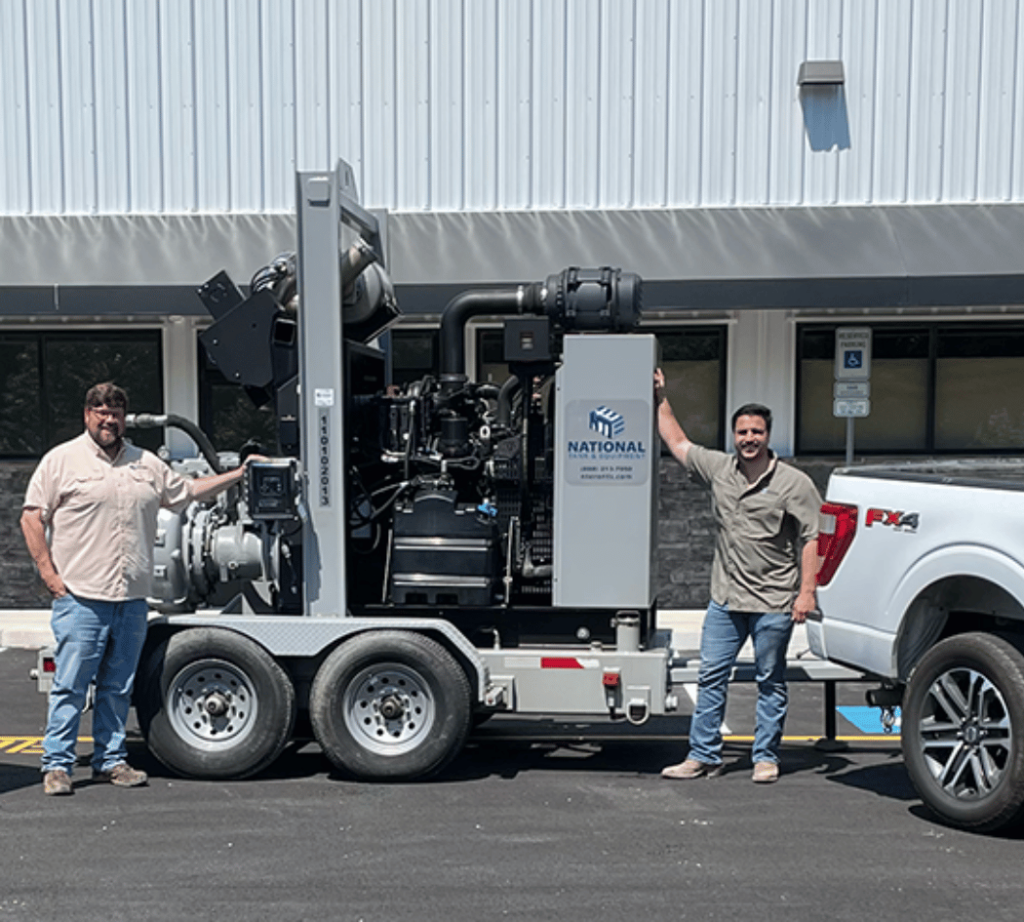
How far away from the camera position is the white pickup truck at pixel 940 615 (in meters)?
5.18

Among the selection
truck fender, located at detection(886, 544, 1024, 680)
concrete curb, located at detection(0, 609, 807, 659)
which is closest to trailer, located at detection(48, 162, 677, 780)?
truck fender, located at detection(886, 544, 1024, 680)

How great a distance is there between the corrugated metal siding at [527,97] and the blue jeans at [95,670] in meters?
7.02

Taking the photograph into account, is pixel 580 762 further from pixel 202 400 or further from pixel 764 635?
pixel 202 400

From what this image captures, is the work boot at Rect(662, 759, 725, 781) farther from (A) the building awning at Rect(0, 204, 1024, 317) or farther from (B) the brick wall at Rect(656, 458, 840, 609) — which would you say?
(B) the brick wall at Rect(656, 458, 840, 609)

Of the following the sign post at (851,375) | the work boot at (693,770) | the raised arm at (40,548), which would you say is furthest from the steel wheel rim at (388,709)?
the sign post at (851,375)

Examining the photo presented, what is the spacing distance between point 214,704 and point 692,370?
7.40 metres

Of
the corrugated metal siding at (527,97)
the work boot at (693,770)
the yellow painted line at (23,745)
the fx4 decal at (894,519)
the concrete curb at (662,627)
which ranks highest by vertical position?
the corrugated metal siding at (527,97)

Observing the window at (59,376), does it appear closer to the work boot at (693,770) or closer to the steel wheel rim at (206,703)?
the steel wheel rim at (206,703)

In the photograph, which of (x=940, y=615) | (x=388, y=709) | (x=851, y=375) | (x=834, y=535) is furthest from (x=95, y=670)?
(x=851, y=375)

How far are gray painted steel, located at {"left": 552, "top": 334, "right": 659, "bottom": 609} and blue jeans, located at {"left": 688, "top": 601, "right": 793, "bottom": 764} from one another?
408 millimetres

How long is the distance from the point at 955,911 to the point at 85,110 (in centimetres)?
1098

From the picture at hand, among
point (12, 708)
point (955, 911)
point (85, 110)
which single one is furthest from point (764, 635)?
point (85, 110)

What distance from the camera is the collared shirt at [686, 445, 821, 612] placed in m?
6.15

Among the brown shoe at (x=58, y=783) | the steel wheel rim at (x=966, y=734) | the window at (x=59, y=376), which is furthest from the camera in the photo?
the window at (x=59, y=376)
